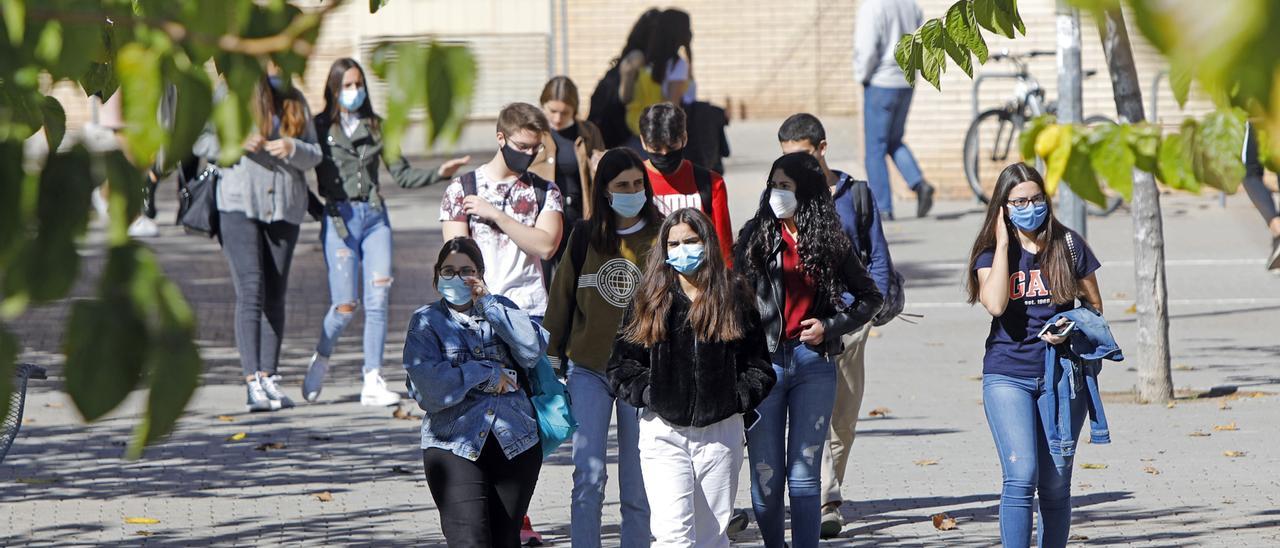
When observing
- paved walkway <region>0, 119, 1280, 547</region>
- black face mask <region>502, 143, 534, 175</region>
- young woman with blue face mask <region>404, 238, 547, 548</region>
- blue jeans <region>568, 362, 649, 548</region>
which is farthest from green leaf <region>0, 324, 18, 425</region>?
black face mask <region>502, 143, 534, 175</region>

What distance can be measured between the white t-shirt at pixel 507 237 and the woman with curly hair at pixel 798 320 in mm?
1041

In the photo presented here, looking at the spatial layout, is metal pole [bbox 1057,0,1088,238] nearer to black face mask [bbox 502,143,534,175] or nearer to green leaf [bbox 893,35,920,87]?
black face mask [bbox 502,143,534,175]

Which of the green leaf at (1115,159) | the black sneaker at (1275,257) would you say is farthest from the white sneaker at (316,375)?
the green leaf at (1115,159)

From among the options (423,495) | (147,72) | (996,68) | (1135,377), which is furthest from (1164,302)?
(996,68)

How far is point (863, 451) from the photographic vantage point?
9.01 m

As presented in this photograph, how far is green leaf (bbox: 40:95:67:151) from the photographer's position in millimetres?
3594

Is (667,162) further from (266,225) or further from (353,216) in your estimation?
(266,225)

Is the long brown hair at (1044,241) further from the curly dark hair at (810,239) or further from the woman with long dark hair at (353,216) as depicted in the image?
the woman with long dark hair at (353,216)

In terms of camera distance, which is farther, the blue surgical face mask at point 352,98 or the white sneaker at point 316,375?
the white sneaker at point 316,375

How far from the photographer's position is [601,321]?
6613mm

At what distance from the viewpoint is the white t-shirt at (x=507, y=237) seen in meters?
7.35

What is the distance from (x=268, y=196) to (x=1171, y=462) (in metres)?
4.81

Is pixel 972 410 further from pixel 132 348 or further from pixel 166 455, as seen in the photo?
pixel 132 348

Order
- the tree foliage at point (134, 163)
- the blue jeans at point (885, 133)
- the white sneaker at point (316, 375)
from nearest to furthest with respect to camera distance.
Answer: the tree foliage at point (134, 163) < the white sneaker at point (316, 375) < the blue jeans at point (885, 133)
